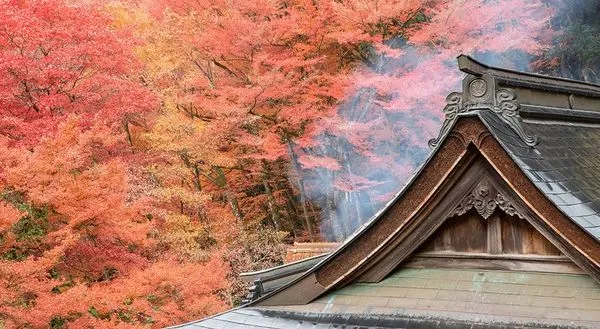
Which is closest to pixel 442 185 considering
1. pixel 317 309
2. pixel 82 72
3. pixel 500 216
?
pixel 500 216

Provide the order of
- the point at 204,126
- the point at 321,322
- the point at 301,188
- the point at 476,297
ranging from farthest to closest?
the point at 301,188 → the point at 204,126 → the point at 321,322 → the point at 476,297

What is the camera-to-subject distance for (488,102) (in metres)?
3.74

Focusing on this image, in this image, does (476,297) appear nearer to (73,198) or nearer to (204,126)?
(73,198)

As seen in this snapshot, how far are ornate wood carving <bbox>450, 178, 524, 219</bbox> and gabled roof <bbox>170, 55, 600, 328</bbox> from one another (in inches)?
0.8

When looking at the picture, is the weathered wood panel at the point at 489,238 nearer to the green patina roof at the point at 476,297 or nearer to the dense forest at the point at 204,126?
the green patina roof at the point at 476,297

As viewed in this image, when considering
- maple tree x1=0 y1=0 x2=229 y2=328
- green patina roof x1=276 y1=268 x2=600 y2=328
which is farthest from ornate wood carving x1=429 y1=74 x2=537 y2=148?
maple tree x1=0 y1=0 x2=229 y2=328

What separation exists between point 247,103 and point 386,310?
39.3 feet

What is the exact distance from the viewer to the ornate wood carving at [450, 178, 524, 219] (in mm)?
3557

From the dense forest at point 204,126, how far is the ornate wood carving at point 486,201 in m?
7.08

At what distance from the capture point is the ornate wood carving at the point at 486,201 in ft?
11.7

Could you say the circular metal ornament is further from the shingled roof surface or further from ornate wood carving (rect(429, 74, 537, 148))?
the shingled roof surface

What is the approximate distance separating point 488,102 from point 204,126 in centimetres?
1247

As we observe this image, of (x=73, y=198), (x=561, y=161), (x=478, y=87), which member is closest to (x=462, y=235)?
(x=561, y=161)

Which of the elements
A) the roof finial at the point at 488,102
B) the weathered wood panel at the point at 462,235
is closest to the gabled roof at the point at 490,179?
the roof finial at the point at 488,102
